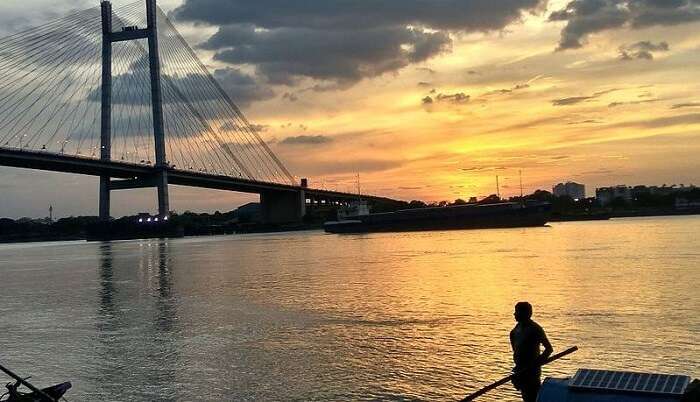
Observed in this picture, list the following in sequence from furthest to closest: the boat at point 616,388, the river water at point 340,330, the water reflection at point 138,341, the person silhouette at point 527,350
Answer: the water reflection at point 138,341, the river water at point 340,330, the person silhouette at point 527,350, the boat at point 616,388

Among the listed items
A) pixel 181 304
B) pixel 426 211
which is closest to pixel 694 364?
pixel 181 304

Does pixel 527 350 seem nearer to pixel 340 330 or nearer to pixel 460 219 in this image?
pixel 340 330

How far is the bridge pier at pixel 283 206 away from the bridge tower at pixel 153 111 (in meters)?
35.6

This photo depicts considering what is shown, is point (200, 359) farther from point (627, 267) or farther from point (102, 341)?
point (627, 267)

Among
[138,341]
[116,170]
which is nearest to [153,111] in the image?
[116,170]

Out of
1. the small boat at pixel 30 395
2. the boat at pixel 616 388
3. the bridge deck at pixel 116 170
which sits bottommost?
the small boat at pixel 30 395

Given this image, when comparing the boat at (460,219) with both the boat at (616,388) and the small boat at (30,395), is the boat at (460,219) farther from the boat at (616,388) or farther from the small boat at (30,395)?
the boat at (616,388)

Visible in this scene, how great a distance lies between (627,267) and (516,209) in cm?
7068

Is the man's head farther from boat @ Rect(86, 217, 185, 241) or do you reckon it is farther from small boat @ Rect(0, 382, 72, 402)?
boat @ Rect(86, 217, 185, 241)

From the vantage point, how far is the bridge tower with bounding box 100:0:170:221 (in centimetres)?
8369

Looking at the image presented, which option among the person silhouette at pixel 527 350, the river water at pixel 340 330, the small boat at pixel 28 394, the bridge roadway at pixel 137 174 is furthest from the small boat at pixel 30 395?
the bridge roadway at pixel 137 174

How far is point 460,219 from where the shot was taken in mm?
104438

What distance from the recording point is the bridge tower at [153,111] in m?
83.7

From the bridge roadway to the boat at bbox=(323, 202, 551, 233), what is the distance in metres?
15.6
